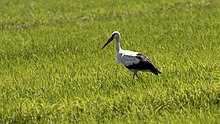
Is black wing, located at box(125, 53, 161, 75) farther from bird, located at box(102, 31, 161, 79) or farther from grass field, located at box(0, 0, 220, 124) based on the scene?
grass field, located at box(0, 0, 220, 124)

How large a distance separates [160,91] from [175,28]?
25.1 feet

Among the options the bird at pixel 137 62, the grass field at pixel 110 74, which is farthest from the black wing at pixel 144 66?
the grass field at pixel 110 74

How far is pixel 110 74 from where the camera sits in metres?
9.89

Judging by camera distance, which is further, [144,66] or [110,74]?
[110,74]

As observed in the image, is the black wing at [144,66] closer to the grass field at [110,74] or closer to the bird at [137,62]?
the bird at [137,62]

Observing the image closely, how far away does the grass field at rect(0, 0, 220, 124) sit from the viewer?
7.54m

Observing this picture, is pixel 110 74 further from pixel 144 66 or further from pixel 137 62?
pixel 144 66

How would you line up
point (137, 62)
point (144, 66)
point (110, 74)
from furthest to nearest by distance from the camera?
point (110, 74), point (137, 62), point (144, 66)

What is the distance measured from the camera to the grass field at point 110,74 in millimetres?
7539

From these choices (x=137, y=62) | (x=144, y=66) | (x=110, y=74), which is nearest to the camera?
(x=144, y=66)

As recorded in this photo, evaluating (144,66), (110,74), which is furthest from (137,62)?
(110,74)

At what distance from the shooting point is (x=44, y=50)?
45.8 feet

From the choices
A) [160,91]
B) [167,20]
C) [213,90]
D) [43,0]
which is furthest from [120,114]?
[43,0]

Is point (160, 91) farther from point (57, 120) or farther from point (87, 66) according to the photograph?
point (87, 66)
